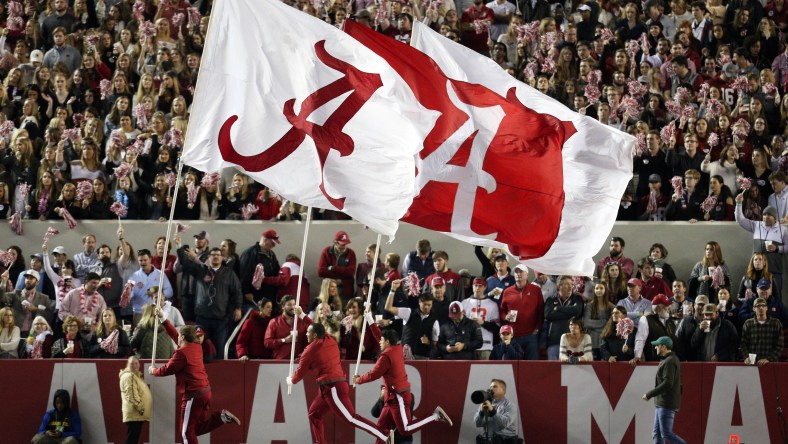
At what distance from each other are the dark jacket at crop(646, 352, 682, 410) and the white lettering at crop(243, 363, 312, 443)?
4.81 meters

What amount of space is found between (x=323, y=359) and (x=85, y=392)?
12.2 feet

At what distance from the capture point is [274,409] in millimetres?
21531

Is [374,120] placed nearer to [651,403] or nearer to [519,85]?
[519,85]

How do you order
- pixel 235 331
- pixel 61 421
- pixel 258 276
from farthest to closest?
pixel 258 276 < pixel 235 331 < pixel 61 421

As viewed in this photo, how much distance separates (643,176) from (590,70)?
8.95 feet

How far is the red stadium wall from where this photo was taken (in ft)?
69.0

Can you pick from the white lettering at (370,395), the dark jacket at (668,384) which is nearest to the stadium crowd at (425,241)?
the white lettering at (370,395)

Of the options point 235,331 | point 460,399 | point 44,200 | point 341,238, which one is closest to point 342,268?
point 341,238

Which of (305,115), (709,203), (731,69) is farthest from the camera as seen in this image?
(731,69)

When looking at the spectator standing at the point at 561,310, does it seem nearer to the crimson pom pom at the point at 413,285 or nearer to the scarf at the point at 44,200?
the crimson pom pom at the point at 413,285

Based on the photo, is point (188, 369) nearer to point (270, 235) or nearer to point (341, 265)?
point (270, 235)

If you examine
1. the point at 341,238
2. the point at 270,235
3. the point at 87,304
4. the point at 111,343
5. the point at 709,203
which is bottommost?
the point at 111,343

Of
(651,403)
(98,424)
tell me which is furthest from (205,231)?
(651,403)

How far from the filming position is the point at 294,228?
24.9 meters
